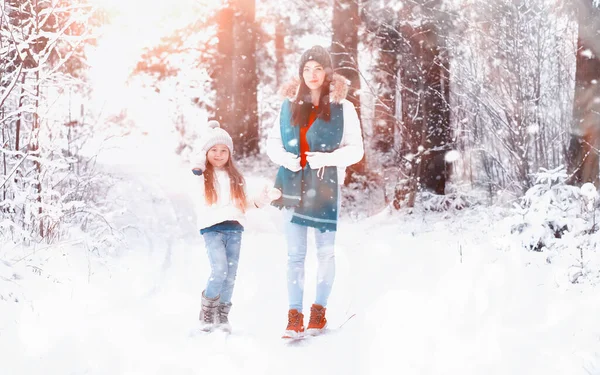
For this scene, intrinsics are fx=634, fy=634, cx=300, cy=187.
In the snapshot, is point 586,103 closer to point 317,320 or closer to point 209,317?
point 317,320

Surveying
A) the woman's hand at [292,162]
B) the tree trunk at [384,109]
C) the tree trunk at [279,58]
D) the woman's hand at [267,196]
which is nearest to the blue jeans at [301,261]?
the woman's hand at [267,196]

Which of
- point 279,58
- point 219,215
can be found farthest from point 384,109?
point 219,215

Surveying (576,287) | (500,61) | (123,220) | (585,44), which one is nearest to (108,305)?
(576,287)

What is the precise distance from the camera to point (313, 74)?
16.1ft

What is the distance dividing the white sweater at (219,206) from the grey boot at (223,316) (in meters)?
0.68

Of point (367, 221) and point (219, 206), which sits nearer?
point (219, 206)

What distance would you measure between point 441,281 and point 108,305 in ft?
10.2

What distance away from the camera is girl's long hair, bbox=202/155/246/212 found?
5.21 metres

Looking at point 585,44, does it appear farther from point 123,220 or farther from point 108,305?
point 123,220

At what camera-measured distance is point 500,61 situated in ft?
27.3

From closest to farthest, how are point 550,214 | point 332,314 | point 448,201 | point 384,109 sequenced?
point 332,314 < point 550,214 < point 448,201 < point 384,109

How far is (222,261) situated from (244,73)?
1068cm

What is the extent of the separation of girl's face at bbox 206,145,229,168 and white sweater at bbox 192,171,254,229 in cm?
8

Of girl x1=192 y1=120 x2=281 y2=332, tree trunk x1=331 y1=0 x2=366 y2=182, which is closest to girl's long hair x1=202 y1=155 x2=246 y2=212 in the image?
girl x1=192 y1=120 x2=281 y2=332
